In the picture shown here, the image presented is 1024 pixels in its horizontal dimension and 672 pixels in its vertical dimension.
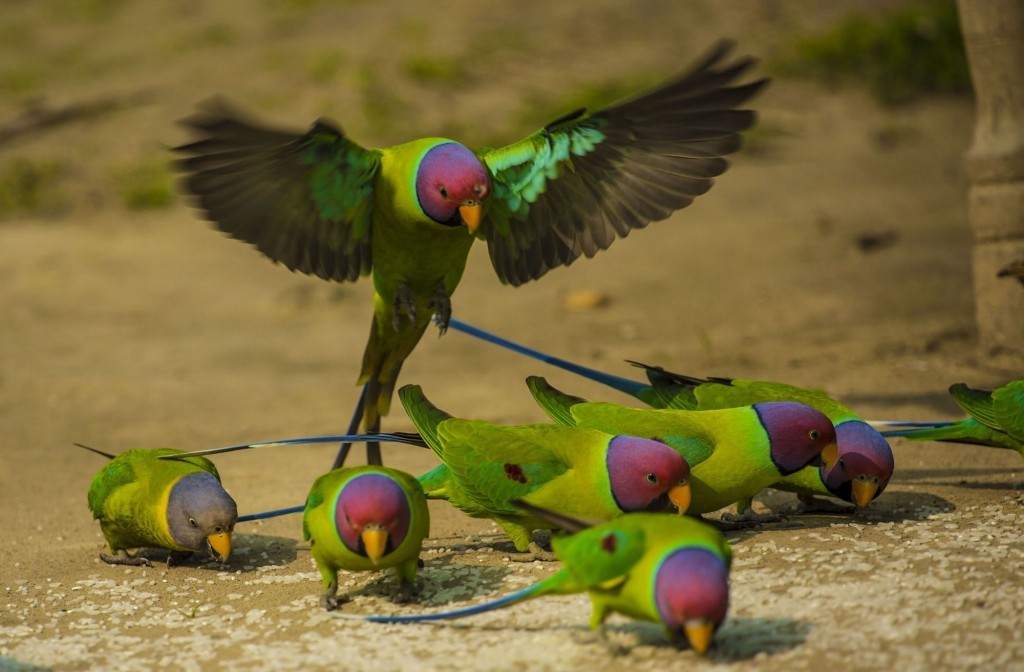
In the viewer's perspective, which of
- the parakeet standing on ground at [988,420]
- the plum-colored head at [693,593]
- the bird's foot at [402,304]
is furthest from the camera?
the bird's foot at [402,304]

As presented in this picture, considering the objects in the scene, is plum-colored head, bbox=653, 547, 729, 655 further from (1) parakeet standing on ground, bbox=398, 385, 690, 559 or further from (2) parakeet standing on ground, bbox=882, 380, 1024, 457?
(2) parakeet standing on ground, bbox=882, 380, 1024, 457

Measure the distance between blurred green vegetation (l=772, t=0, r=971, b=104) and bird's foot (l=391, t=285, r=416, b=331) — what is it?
727cm

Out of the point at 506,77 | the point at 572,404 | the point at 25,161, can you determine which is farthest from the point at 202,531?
the point at 506,77

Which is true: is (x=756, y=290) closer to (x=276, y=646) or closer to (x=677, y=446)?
(x=677, y=446)

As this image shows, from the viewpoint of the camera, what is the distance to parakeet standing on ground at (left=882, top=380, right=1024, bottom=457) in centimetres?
369

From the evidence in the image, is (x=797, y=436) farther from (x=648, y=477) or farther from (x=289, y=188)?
(x=289, y=188)

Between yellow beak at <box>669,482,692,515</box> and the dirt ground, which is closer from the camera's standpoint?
the dirt ground

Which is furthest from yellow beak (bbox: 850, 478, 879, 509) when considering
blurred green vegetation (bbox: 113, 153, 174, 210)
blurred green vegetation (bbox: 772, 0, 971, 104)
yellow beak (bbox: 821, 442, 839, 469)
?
blurred green vegetation (bbox: 772, 0, 971, 104)

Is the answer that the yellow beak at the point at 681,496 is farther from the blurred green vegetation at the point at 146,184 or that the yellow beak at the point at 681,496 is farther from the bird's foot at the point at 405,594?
the blurred green vegetation at the point at 146,184

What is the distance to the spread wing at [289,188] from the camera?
3.53 meters

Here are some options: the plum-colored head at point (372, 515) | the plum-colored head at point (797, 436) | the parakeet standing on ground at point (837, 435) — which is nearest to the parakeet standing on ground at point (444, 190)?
the parakeet standing on ground at point (837, 435)

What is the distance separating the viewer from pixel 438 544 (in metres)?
3.87

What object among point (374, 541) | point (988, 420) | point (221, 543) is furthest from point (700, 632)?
point (988, 420)

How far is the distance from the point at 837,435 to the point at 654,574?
137cm
